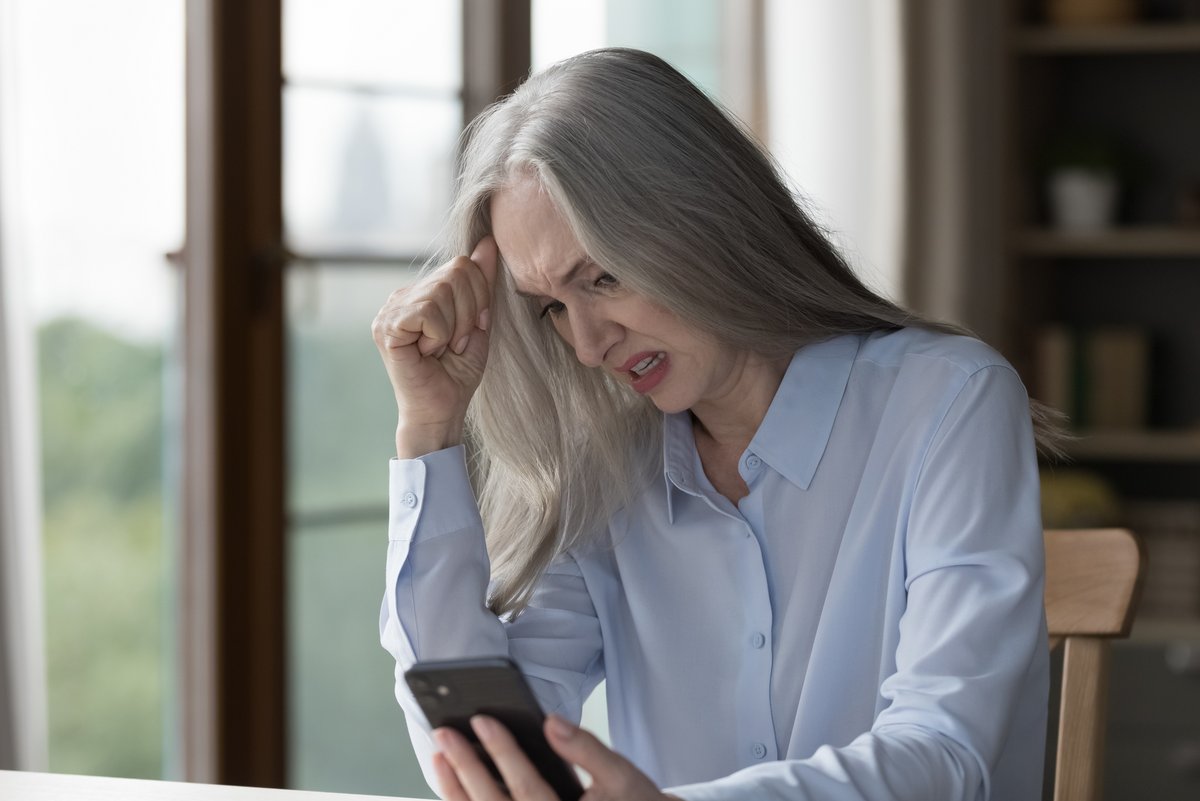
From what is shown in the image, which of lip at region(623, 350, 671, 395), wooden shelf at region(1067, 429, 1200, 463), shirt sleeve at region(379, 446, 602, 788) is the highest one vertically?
lip at region(623, 350, 671, 395)

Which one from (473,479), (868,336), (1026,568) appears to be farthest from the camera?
(473,479)

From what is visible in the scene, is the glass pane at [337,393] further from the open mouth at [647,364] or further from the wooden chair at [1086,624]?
the wooden chair at [1086,624]

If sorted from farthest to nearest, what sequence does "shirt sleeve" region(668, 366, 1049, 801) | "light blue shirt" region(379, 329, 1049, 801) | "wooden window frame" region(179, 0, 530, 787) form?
"wooden window frame" region(179, 0, 530, 787), "light blue shirt" region(379, 329, 1049, 801), "shirt sleeve" region(668, 366, 1049, 801)

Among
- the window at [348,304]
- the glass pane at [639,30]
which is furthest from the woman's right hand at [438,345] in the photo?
the glass pane at [639,30]

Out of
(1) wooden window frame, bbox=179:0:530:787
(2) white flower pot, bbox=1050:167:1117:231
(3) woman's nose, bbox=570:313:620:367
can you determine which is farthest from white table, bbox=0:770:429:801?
(2) white flower pot, bbox=1050:167:1117:231

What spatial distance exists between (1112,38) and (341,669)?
225 centimetres

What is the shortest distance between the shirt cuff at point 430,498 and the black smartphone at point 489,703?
0.41m

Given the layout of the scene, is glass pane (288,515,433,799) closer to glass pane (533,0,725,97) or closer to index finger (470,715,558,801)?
glass pane (533,0,725,97)

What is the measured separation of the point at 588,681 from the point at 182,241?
4.06 feet

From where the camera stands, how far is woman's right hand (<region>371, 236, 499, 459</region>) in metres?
1.45

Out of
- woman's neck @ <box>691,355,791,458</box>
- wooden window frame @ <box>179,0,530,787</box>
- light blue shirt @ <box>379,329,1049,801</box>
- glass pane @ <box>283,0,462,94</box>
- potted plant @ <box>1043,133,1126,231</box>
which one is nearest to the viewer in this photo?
light blue shirt @ <box>379,329,1049,801</box>

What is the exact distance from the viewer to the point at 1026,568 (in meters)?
1.18

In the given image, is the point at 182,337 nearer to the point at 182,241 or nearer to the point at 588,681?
the point at 182,241

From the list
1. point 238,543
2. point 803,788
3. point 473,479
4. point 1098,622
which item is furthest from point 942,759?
point 238,543
